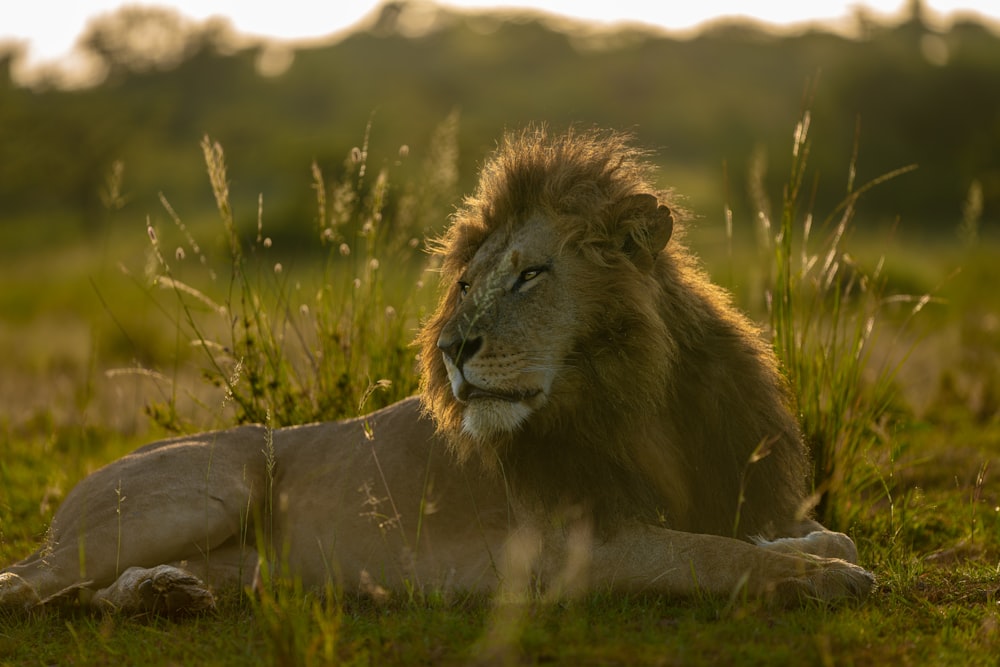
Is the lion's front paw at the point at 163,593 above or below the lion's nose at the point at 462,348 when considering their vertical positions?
below

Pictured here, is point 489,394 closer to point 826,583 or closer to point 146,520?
point 826,583

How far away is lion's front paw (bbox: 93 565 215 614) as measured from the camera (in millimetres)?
4363

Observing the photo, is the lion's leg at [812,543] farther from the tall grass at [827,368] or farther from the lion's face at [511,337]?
the lion's face at [511,337]

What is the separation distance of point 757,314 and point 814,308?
8.61m

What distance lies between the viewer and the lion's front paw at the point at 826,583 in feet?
13.3

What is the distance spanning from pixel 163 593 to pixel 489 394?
1535mm

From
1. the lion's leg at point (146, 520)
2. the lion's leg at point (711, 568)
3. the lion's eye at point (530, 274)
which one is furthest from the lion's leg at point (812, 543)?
the lion's leg at point (146, 520)

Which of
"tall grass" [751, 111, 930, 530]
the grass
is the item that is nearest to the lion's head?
the grass

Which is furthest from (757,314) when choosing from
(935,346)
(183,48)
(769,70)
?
(769,70)

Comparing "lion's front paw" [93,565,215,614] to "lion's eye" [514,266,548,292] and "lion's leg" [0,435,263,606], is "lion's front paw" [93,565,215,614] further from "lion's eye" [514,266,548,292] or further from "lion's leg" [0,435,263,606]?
"lion's eye" [514,266,548,292]

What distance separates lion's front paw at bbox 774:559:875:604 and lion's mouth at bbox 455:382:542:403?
1.14 metres

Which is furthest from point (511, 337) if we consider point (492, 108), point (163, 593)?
point (492, 108)

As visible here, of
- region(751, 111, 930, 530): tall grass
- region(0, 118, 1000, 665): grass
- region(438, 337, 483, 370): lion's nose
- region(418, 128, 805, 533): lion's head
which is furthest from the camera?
region(751, 111, 930, 530): tall grass

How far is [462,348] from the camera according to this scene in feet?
13.0
